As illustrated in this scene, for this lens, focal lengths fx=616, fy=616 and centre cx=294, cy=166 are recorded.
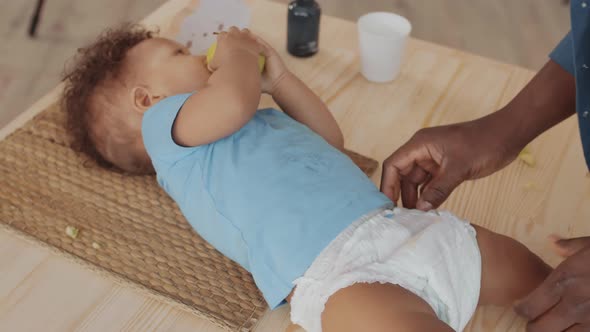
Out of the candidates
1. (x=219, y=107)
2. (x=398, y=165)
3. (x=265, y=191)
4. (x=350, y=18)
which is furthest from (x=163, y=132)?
(x=350, y=18)

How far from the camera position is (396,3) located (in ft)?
8.47

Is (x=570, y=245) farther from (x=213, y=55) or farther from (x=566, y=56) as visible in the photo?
(x=213, y=55)

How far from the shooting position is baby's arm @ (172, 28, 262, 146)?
98 centimetres

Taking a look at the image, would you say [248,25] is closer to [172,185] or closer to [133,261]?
[172,185]

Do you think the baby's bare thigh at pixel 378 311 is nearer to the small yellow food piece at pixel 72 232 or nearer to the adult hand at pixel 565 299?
the adult hand at pixel 565 299

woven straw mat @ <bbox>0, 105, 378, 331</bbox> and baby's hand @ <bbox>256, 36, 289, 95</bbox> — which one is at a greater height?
baby's hand @ <bbox>256, 36, 289, 95</bbox>

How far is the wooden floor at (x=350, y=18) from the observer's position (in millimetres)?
2057

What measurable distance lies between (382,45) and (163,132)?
0.55m

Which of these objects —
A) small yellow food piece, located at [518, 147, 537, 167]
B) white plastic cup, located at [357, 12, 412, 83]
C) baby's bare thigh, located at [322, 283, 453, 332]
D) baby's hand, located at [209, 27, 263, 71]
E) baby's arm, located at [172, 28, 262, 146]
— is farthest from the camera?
white plastic cup, located at [357, 12, 412, 83]

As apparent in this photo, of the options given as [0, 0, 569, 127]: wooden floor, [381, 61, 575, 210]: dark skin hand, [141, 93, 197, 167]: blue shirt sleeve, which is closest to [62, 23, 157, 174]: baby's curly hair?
[141, 93, 197, 167]: blue shirt sleeve

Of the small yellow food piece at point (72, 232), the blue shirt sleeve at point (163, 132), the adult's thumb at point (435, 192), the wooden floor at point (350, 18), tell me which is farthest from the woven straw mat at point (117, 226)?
the wooden floor at point (350, 18)

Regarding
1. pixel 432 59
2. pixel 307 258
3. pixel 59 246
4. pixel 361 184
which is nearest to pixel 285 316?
pixel 307 258

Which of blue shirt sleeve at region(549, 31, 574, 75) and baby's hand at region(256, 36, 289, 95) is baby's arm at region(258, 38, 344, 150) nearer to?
baby's hand at region(256, 36, 289, 95)

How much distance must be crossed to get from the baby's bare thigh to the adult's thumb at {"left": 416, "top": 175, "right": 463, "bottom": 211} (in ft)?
0.58
